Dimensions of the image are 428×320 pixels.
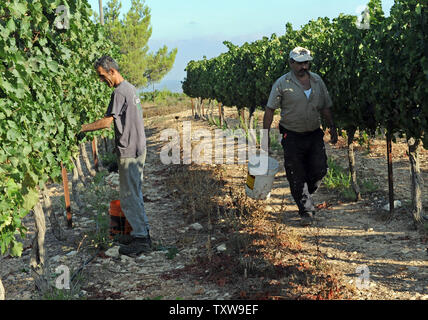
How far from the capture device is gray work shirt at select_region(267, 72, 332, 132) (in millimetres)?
5660

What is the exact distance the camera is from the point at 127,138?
522 cm

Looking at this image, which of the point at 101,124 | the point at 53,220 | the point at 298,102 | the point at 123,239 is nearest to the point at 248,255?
the point at 123,239

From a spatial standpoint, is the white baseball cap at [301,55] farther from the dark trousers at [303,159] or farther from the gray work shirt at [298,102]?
the dark trousers at [303,159]

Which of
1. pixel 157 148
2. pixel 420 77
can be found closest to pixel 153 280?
pixel 420 77

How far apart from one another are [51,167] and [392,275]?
375 cm

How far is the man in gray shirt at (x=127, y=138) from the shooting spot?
5.17 meters

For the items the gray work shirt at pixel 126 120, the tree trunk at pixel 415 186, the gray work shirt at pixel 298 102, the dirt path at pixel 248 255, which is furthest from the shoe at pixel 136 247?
the tree trunk at pixel 415 186

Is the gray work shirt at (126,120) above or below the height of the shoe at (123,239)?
above

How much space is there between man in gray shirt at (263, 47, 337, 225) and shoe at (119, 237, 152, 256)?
6.61 ft

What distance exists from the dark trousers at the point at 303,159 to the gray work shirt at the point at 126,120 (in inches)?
75.1

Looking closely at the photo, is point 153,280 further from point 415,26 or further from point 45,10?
point 415,26

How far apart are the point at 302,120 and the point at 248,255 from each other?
5.99 ft

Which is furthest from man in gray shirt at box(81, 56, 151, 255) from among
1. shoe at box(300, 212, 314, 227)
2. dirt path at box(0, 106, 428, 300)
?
shoe at box(300, 212, 314, 227)
